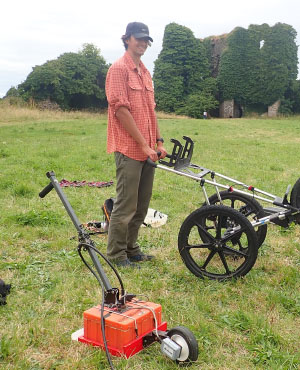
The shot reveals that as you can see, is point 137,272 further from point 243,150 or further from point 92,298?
point 243,150

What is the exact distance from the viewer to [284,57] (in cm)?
3700

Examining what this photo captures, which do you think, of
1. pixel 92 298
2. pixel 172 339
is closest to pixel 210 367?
pixel 172 339

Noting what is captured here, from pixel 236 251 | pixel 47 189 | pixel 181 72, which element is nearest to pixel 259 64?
pixel 181 72

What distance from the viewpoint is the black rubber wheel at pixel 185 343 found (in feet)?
8.49

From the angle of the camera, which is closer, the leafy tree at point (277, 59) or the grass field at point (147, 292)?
the grass field at point (147, 292)

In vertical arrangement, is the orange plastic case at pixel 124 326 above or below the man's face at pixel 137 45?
below

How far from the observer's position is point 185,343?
2.60 m

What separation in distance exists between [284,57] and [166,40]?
10.7 metres

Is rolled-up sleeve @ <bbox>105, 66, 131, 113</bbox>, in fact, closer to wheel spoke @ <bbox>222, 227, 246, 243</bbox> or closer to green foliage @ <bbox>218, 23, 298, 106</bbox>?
wheel spoke @ <bbox>222, 227, 246, 243</bbox>

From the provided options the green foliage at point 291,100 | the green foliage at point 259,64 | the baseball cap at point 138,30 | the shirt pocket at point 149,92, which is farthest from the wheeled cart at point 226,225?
the green foliage at point 291,100

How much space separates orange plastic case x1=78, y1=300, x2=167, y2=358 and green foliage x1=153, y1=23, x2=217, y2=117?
3617cm

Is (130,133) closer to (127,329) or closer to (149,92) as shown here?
(149,92)

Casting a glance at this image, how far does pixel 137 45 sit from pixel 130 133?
32.1 inches

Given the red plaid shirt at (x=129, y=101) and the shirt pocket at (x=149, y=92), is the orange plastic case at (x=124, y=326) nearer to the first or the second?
the red plaid shirt at (x=129, y=101)
